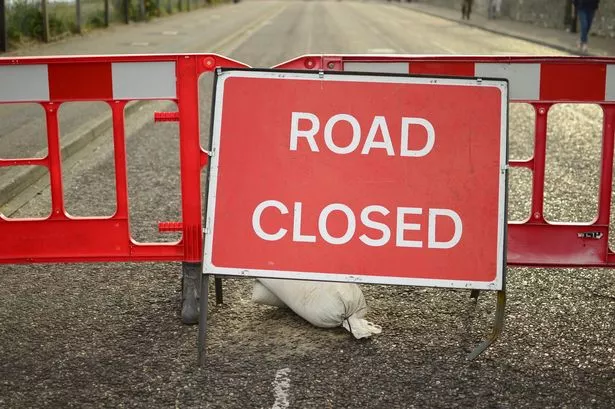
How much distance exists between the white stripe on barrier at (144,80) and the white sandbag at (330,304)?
1.03m

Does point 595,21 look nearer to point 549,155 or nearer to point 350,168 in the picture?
point 549,155

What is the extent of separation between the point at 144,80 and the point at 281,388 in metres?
1.57

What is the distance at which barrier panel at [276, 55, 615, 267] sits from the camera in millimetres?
4539

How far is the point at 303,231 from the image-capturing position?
4.01 m

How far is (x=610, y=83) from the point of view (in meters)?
4.57

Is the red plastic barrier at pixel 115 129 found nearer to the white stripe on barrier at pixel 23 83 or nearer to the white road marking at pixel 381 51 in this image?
the white stripe on barrier at pixel 23 83

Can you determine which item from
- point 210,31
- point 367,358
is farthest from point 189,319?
point 210,31

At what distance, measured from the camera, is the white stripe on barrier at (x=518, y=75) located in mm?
4531

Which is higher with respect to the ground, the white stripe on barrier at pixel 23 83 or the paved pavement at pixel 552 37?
the white stripe on barrier at pixel 23 83

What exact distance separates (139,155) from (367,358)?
17.8 feet

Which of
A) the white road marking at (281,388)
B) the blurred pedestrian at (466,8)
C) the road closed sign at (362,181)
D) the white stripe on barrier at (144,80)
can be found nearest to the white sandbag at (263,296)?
the road closed sign at (362,181)

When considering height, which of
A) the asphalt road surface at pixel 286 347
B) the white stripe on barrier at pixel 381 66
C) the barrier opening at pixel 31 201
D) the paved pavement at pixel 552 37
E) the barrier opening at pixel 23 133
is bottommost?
the paved pavement at pixel 552 37

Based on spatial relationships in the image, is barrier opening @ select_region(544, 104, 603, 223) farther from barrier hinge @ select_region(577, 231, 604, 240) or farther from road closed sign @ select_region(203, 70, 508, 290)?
road closed sign @ select_region(203, 70, 508, 290)

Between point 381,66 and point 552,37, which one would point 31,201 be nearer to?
point 381,66
